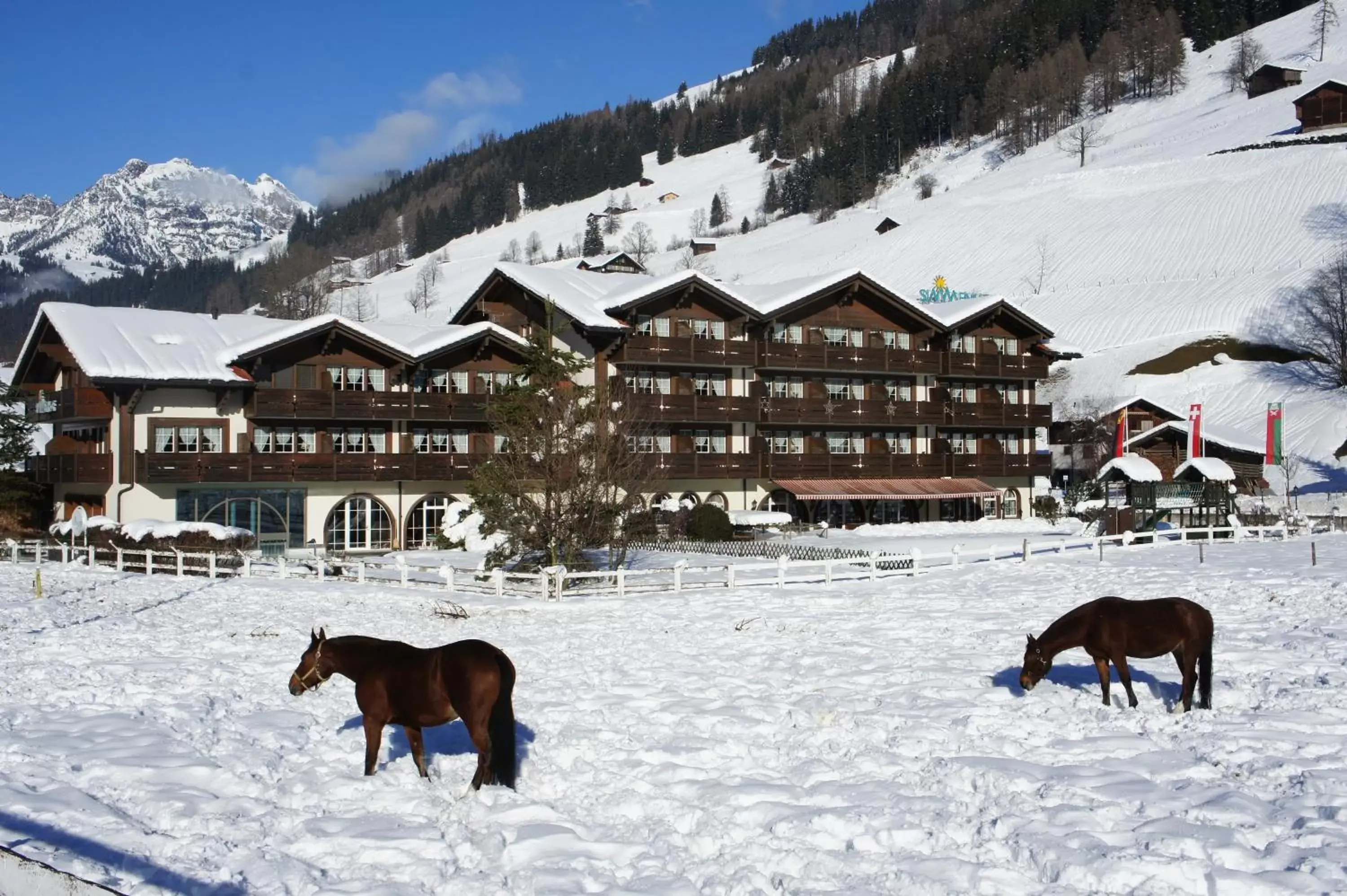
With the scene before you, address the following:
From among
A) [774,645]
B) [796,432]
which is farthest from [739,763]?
[796,432]

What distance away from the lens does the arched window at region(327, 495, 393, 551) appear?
4962 cm

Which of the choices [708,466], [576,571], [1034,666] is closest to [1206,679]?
[1034,666]

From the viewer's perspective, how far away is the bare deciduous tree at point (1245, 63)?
158250mm

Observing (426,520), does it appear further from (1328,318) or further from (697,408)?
(1328,318)

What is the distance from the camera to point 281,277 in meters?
179

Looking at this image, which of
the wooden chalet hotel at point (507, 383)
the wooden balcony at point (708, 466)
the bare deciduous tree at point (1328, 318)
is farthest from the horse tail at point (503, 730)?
the bare deciduous tree at point (1328, 318)

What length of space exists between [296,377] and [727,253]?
11877 centimetres

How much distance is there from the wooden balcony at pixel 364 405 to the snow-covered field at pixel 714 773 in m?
25.8

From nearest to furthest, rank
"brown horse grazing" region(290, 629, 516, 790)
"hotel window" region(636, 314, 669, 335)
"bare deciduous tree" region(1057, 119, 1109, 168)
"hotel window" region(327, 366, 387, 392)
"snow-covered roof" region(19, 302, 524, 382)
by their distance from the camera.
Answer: "brown horse grazing" region(290, 629, 516, 790) < "snow-covered roof" region(19, 302, 524, 382) < "hotel window" region(327, 366, 387, 392) < "hotel window" region(636, 314, 669, 335) < "bare deciduous tree" region(1057, 119, 1109, 168)

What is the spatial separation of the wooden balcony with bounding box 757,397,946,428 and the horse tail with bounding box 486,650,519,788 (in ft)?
148

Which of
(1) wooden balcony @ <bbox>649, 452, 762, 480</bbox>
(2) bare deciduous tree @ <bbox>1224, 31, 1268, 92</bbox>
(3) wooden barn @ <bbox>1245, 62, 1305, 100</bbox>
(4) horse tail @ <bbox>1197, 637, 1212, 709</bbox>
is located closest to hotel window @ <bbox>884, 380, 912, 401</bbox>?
(1) wooden balcony @ <bbox>649, 452, 762, 480</bbox>

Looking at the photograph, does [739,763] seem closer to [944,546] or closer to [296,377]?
[944,546]

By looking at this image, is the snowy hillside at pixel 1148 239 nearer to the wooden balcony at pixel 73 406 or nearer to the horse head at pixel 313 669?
the wooden balcony at pixel 73 406

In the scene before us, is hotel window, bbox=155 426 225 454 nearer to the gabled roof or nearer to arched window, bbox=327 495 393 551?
arched window, bbox=327 495 393 551
